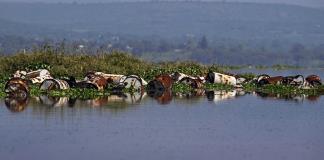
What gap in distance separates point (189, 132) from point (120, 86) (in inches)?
606

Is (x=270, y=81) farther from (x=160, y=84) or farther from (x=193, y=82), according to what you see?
(x=160, y=84)

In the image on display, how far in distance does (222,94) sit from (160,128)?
51.1ft

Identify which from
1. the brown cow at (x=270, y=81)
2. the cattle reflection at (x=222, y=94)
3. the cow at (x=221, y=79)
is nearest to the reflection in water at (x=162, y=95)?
the cattle reflection at (x=222, y=94)

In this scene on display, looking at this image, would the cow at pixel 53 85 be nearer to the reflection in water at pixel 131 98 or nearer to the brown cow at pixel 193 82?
the reflection in water at pixel 131 98

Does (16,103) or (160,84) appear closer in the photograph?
(16,103)

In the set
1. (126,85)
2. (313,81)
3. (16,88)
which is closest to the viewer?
(16,88)

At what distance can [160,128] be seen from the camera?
107 feet

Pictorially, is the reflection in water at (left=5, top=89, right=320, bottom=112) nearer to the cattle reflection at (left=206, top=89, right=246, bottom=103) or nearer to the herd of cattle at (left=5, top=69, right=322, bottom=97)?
the cattle reflection at (left=206, top=89, right=246, bottom=103)

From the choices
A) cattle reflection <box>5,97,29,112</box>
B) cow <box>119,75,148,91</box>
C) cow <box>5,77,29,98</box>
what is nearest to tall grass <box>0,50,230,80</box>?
cow <box>119,75,148,91</box>

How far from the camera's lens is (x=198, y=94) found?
47125 mm

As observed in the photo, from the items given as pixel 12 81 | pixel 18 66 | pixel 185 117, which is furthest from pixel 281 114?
pixel 18 66

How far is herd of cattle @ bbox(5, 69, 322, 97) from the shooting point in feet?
143

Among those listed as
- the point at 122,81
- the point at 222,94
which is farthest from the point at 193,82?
the point at 122,81

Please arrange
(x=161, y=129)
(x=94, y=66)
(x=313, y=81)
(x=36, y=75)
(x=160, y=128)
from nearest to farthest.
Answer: (x=161, y=129) < (x=160, y=128) < (x=36, y=75) < (x=94, y=66) < (x=313, y=81)
